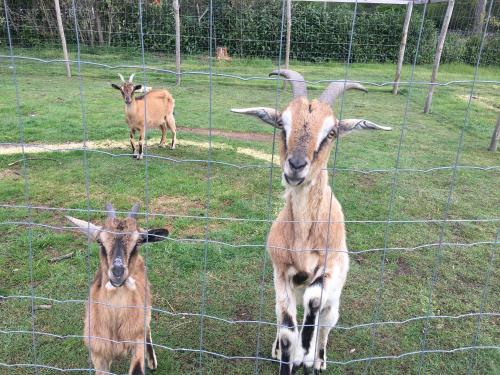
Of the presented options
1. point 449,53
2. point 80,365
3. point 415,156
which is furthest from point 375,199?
point 449,53

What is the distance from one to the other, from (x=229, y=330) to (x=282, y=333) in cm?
62

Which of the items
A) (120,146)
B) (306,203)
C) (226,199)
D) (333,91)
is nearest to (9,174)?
(120,146)

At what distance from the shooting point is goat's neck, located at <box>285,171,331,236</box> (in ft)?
9.58

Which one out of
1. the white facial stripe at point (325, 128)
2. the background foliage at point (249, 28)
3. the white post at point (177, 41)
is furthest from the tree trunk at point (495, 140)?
the white post at point (177, 41)

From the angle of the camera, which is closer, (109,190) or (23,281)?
(23,281)

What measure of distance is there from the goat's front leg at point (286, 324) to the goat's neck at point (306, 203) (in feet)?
1.19

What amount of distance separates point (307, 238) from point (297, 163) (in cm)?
66

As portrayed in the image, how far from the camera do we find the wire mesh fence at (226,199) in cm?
309

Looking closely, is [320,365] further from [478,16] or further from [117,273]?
[478,16]

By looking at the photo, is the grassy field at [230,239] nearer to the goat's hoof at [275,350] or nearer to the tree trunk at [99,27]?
the goat's hoof at [275,350]

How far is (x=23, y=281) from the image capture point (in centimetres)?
377

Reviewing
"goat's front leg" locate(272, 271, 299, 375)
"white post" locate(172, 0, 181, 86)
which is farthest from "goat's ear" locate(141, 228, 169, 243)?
"white post" locate(172, 0, 181, 86)

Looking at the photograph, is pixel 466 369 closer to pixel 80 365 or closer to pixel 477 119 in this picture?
pixel 80 365

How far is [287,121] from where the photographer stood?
108 inches
